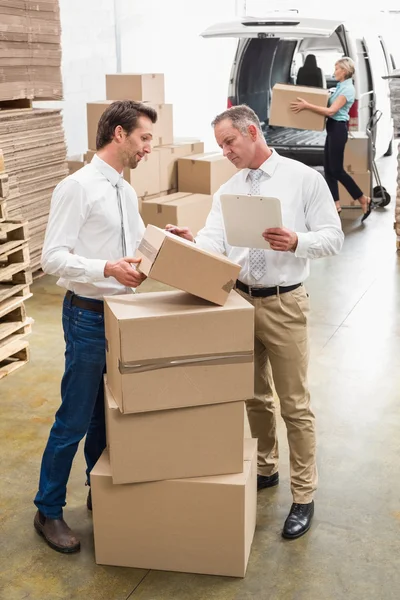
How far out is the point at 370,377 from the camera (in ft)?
16.5

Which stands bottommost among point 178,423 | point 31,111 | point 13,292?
point 13,292

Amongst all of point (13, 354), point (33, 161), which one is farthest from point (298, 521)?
point (33, 161)

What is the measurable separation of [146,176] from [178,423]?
4.95m

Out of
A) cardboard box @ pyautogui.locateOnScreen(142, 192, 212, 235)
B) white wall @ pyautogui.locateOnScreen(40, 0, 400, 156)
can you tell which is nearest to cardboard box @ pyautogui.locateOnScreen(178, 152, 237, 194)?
cardboard box @ pyautogui.locateOnScreen(142, 192, 212, 235)

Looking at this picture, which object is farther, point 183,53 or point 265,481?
point 183,53

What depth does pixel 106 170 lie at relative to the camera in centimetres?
314

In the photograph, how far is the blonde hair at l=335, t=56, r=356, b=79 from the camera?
27.6 ft

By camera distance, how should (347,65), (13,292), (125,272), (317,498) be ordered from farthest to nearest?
1. (347,65)
2. (13,292)
3. (317,498)
4. (125,272)

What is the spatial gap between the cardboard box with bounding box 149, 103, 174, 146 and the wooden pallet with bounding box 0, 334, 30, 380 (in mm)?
3294

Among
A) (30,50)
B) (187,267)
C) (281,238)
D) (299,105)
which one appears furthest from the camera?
(299,105)

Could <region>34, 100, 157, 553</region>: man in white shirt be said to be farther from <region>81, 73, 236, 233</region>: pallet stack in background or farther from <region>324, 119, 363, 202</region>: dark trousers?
<region>324, 119, 363, 202</region>: dark trousers

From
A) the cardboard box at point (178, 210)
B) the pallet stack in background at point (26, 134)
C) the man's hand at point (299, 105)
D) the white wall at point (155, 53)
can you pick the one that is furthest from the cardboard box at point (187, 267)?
the man's hand at point (299, 105)

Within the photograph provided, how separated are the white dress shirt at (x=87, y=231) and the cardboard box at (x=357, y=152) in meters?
6.43

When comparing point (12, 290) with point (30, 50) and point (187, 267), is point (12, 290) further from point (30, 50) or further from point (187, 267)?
point (187, 267)
